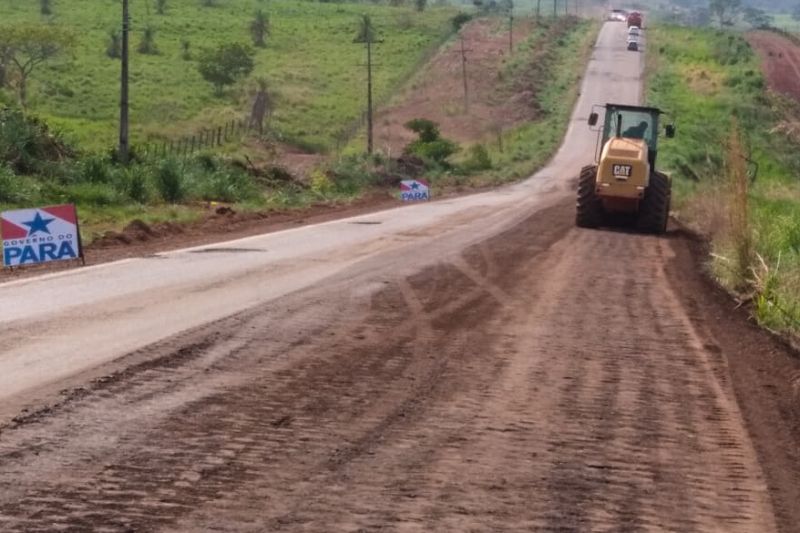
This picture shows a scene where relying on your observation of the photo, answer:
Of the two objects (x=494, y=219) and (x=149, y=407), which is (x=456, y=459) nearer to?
(x=149, y=407)

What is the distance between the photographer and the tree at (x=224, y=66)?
82.1 metres

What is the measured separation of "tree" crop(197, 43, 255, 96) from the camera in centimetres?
8212

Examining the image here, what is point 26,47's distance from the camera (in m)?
76.1

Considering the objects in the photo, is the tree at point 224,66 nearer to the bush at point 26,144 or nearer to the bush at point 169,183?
the bush at point 26,144

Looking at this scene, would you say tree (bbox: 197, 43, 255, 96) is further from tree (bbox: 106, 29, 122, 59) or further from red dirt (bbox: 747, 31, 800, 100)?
red dirt (bbox: 747, 31, 800, 100)

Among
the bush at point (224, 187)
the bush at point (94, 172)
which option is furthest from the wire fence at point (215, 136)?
the bush at point (94, 172)

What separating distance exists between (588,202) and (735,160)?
38.7ft

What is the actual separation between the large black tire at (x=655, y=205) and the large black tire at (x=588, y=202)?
3.24 ft

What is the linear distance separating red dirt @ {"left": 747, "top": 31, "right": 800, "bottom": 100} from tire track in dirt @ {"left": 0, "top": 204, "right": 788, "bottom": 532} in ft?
233

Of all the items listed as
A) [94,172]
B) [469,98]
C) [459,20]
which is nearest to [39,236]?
[94,172]

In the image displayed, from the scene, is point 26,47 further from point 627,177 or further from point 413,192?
point 627,177

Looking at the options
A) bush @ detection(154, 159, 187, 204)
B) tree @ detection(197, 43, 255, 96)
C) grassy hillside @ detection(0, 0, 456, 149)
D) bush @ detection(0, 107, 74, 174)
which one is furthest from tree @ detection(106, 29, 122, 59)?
bush @ detection(154, 159, 187, 204)

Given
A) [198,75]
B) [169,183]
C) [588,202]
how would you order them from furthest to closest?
[198,75]
[169,183]
[588,202]

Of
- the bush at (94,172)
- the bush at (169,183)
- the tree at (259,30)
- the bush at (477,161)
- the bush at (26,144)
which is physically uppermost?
the tree at (259,30)
